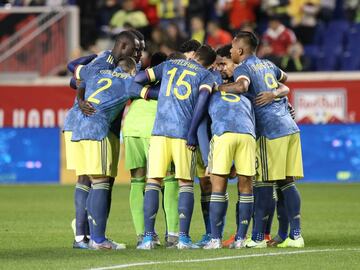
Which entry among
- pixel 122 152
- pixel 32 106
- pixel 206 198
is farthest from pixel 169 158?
pixel 32 106

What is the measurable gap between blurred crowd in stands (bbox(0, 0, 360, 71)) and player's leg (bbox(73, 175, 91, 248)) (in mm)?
12352

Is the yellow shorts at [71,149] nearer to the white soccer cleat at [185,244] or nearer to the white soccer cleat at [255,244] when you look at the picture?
the white soccer cleat at [185,244]

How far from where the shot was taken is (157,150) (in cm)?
1105

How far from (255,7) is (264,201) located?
15.0 metres

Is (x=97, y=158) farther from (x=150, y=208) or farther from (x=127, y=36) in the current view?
(x=127, y=36)

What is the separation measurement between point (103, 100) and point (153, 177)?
0.93 metres

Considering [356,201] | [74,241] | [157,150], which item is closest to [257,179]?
[157,150]

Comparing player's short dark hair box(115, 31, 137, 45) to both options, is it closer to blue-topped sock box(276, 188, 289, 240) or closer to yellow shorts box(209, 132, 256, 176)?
yellow shorts box(209, 132, 256, 176)

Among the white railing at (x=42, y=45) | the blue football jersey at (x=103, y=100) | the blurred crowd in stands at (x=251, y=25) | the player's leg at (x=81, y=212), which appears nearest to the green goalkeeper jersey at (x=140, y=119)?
the blue football jersey at (x=103, y=100)

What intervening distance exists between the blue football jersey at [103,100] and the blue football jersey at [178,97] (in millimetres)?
365

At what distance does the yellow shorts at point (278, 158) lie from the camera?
11.2m

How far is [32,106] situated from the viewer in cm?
2402

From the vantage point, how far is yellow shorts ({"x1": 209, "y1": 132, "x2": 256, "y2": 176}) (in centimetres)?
1088

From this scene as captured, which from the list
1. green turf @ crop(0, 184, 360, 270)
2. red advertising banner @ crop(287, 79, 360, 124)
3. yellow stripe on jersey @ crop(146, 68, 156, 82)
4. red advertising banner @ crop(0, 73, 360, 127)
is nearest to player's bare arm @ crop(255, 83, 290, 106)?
yellow stripe on jersey @ crop(146, 68, 156, 82)
